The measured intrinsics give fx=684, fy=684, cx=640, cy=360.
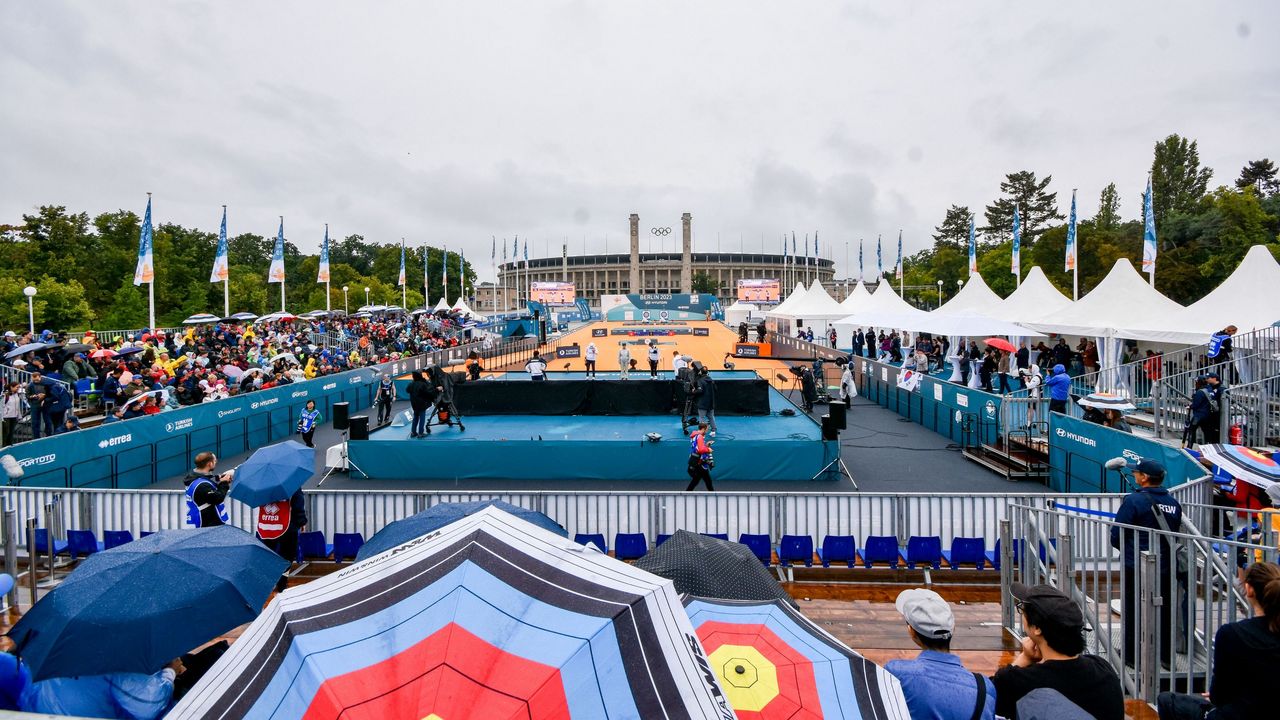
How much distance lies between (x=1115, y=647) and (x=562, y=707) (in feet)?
18.0

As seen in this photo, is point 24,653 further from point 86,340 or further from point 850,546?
point 86,340

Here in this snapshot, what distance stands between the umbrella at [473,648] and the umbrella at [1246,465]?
7.20 m

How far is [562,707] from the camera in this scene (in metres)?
2.08

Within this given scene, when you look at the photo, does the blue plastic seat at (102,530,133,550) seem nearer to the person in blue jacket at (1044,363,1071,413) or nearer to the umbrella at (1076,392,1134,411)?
the umbrella at (1076,392,1134,411)

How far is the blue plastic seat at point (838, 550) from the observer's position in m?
8.59

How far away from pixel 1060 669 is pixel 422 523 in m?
3.90

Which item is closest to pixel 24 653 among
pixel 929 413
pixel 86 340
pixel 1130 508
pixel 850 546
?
pixel 1130 508

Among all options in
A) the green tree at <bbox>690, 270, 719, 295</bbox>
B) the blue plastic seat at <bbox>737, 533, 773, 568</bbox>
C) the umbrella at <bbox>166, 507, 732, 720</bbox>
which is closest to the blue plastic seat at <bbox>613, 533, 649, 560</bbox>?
the blue plastic seat at <bbox>737, 533, 773, 568</bbox>

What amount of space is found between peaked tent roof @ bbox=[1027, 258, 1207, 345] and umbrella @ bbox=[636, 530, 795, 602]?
58.2 feet

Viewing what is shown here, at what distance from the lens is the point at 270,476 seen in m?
6.75

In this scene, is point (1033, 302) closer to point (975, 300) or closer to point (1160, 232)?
point (975, 300)

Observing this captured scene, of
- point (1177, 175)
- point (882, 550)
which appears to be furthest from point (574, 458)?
point (1177, 175)

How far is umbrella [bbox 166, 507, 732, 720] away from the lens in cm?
210

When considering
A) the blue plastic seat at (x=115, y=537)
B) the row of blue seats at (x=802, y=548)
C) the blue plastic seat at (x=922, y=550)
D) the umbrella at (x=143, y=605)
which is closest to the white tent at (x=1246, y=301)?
the row of blue seats at (x=802, y=548)
